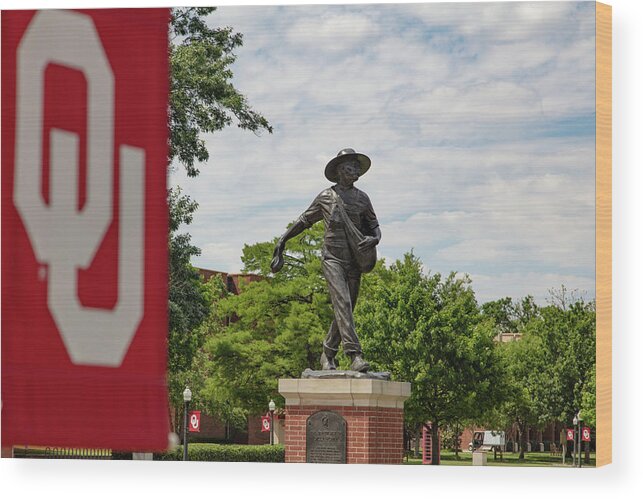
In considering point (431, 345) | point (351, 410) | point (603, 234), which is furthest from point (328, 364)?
point (431, 345)

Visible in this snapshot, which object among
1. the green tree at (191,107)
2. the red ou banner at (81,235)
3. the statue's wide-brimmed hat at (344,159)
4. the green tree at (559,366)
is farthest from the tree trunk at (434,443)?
the statue's wide-brimmed hat at (344,159)

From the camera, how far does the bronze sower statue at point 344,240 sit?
1608cm

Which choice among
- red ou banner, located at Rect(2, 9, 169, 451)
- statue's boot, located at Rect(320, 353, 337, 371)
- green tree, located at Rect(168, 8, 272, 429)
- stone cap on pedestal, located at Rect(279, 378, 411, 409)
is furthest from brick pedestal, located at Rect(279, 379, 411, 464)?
green tree, located at Rect(168, 8, 272, 429)

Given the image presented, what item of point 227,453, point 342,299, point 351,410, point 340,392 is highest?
point 342,299

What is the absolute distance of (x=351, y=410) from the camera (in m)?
15.9

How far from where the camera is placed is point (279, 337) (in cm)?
3566

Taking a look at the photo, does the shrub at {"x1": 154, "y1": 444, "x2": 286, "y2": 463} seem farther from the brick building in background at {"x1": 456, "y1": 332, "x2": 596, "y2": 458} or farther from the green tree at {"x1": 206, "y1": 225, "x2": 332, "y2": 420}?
the brick building in background at {"x1": 456, "y1": 332, "x2": 596, "y2": 458}

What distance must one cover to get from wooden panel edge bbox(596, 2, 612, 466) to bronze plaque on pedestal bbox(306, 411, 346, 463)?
15.5 ft

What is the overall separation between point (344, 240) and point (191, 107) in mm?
10919

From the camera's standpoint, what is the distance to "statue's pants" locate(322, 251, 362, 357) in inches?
630

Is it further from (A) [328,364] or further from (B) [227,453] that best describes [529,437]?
(A) [328,364]

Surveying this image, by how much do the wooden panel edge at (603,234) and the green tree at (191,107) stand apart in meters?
7.78

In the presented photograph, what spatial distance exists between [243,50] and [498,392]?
1427cm

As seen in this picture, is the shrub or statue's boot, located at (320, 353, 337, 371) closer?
statue's boot, located at (320, 353, 337, 371)
